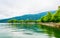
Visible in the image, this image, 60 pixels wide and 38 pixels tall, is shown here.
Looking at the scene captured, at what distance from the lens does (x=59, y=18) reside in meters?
64.9

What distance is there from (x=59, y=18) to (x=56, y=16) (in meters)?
2.13

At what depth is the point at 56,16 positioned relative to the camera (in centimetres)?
6675

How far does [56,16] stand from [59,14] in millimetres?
2632

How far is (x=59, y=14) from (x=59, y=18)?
1.57 meters

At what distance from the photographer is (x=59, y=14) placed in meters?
64.3
